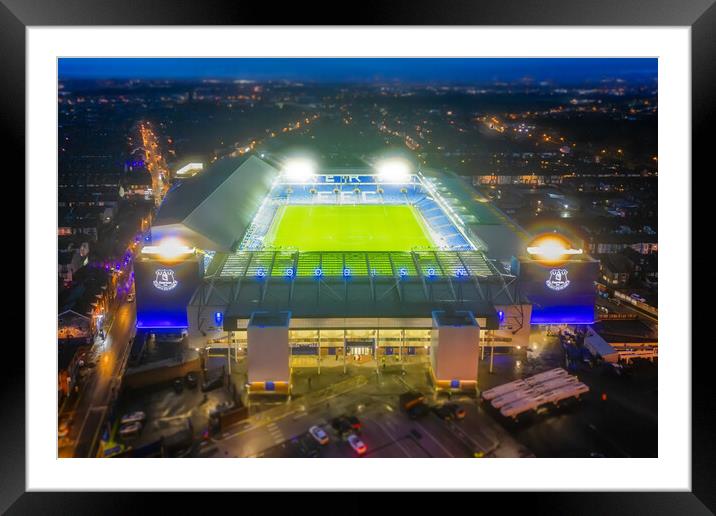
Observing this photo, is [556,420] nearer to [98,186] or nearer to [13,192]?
[13,192]

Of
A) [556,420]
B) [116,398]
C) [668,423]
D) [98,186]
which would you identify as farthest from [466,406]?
[98,186]

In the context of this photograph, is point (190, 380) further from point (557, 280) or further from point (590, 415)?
point (557, 280)

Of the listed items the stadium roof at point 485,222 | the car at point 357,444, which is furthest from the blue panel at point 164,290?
the stadium roof at point 485,222

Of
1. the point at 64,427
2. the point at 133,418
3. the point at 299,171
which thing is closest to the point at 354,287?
the point at 133,418

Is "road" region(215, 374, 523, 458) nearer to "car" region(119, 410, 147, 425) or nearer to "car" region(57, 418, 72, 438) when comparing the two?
"car" region(119, 410, 147, 425)

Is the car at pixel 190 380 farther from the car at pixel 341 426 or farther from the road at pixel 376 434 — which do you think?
the car at pixel 341 426
